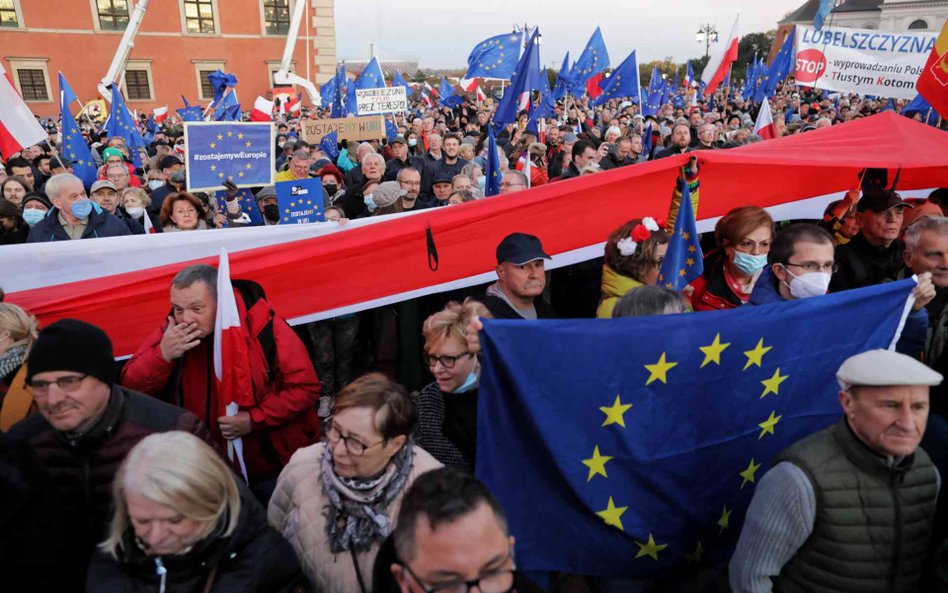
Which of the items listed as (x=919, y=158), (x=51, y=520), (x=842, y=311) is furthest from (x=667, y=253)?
(x=51, y=520)

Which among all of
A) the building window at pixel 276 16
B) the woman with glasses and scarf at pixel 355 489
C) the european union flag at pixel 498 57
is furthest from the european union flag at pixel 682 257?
the building window at pixel 276 16

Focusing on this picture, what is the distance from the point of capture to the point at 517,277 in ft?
11.0

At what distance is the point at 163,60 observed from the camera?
3550 centimetres

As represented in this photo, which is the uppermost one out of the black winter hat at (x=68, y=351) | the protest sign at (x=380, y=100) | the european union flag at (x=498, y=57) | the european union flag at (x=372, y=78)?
the european union flag at (x=498, y=57)

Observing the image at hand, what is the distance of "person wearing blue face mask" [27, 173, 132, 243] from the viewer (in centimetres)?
546

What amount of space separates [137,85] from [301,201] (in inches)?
1444

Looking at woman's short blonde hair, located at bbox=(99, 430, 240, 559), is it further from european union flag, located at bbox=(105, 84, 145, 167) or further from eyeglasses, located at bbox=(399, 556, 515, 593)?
european union flag, located at bbox=(105, 84, 145, 167)

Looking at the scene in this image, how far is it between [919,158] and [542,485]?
12.0 feet

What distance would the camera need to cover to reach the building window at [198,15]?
35625 mm

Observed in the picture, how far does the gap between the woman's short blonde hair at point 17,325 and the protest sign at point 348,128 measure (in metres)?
8.36

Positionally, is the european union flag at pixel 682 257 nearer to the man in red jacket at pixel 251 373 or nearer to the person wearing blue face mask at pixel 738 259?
the person wearing blue face mask at pixel 738 259

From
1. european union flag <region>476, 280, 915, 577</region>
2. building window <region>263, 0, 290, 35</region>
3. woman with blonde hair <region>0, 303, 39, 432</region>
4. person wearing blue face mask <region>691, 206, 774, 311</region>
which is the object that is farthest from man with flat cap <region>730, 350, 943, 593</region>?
building window <region>263, 0, 290, 35</region>

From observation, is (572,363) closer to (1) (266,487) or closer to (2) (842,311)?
(2) (842,311)

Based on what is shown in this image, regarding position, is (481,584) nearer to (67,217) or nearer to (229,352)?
(229,352)
